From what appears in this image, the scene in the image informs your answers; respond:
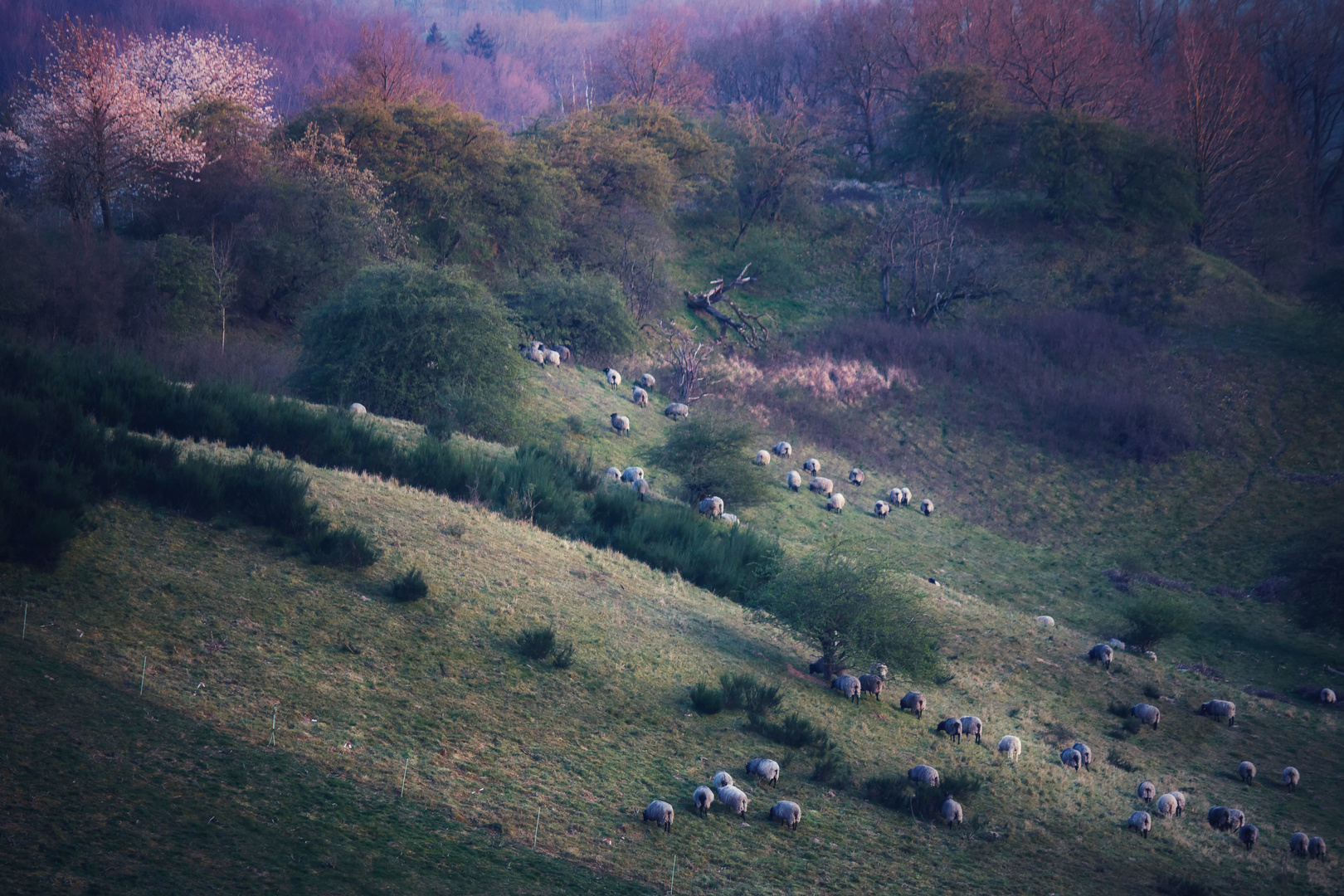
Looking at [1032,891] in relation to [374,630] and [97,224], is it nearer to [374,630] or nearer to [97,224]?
[374,630]

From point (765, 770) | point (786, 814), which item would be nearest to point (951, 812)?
point (765, 770)

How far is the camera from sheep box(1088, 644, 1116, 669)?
16078mm

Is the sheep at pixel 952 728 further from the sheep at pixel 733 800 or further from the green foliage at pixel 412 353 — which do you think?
the green foliage at pixel 412 353

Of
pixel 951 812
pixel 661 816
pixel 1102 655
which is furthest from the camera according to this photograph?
pixel 1102 655

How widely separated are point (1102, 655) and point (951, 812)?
9.18 metres

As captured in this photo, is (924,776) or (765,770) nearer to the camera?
(765,770)

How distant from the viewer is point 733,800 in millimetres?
7672

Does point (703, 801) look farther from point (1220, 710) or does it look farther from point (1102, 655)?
point (1220, 710)

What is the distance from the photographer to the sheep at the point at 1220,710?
1498cm

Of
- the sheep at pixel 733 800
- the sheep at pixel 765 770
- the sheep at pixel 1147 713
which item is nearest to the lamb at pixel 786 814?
the sheep at pixel 733 800

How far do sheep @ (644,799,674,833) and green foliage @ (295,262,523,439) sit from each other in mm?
16552

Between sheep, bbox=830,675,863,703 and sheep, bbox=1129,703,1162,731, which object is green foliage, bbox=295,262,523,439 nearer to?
sheep, bbox=830,675,863,703

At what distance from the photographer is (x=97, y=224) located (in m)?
30.7

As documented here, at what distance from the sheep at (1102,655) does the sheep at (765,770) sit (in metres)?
10.4
